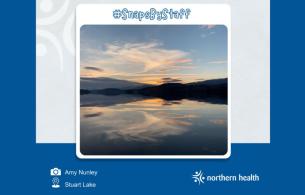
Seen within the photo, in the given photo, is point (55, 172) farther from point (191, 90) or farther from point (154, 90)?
point (191, 90)

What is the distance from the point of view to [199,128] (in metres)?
4.96

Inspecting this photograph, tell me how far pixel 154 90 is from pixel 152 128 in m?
0.40

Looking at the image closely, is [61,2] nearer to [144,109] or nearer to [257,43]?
[144,109]

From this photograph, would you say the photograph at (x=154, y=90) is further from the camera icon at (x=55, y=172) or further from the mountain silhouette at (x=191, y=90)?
the camera icon at (x=55, y=172)

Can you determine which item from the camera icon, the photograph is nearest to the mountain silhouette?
the photograph

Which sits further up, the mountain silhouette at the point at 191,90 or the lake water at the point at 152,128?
the mountain silhouette at the point at 191,90

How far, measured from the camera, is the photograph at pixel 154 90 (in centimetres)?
496

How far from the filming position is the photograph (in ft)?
16.3

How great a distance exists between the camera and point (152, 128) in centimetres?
497

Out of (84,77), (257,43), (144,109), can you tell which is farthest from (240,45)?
(84,77)

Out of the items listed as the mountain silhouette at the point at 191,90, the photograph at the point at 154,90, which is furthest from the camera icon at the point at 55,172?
the mountain silhouette at the point at 191,90

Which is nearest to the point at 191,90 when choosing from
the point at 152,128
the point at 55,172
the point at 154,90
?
the point at 154,90

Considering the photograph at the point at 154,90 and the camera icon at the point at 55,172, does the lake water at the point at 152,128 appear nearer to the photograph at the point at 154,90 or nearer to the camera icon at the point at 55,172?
the photograph at the point at 154,90

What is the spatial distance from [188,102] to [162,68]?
45 cm
